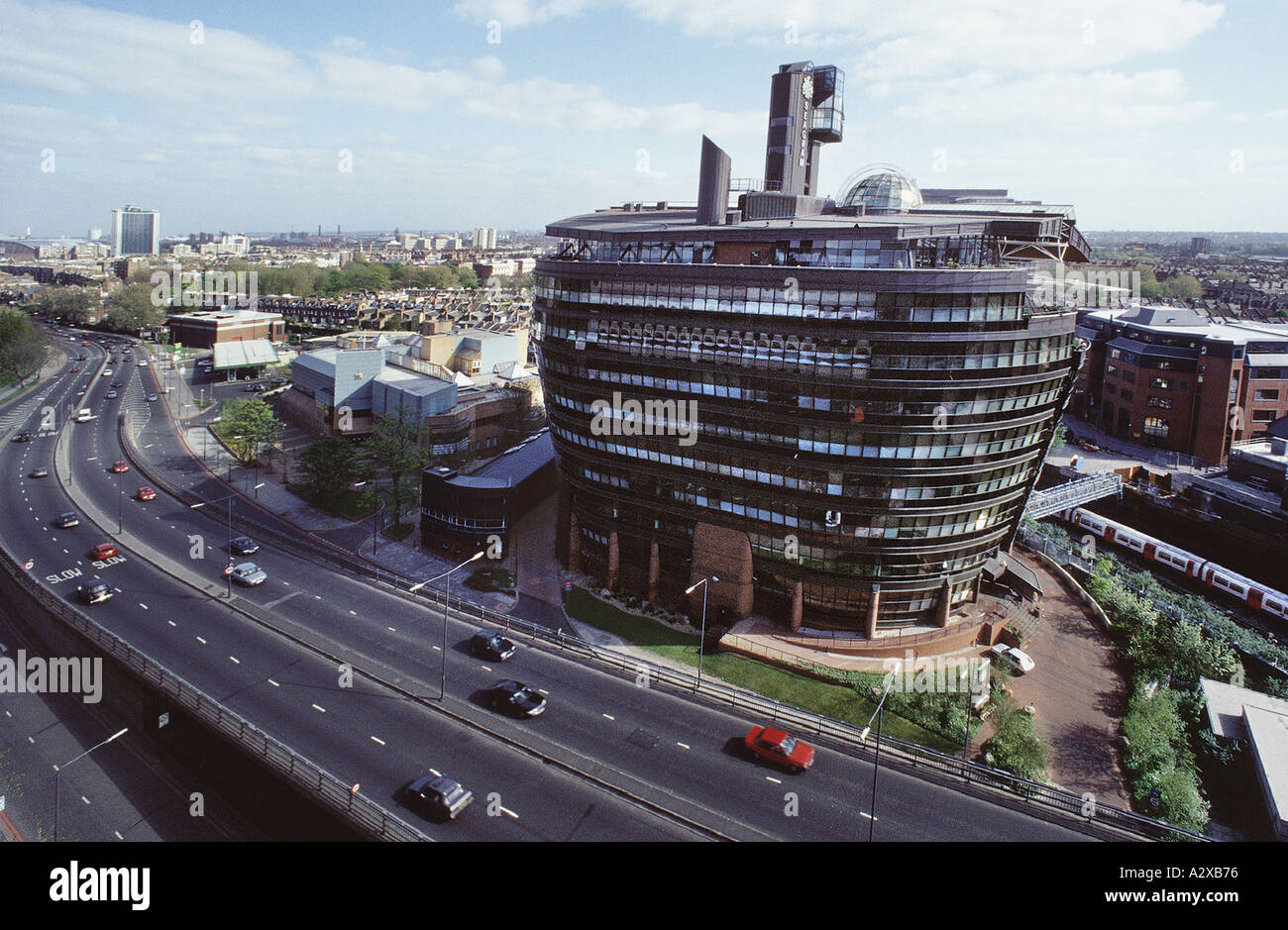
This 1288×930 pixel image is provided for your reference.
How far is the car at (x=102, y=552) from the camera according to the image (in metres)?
62.2

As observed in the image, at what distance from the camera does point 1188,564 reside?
253 feet

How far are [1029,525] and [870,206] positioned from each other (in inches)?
1461

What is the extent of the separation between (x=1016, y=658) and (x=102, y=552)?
72581 millimetres

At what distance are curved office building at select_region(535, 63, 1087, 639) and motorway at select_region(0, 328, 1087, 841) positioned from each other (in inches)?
669

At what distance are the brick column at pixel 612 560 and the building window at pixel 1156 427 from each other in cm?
8763

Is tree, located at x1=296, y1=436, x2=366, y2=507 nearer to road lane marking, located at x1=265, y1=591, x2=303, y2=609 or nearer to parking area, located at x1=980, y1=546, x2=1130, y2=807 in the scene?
road lane marking, located at x1=265, y1=591, x2=303, y2=609

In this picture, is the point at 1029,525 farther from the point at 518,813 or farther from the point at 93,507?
the point at 93,507

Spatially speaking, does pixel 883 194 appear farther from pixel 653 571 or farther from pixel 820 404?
pixel 653 571

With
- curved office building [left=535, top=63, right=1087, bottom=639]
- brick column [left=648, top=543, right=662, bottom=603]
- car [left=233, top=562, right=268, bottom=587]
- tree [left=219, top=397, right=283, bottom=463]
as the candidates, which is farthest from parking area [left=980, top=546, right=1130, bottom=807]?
tree [left=219, top=397, right=283, bottom=463]

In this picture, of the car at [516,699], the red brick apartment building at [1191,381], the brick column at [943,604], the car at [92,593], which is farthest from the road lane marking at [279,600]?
the red brick apartment building at [1191,381]

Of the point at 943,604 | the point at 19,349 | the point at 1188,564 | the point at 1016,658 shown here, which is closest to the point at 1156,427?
the point at 1188,564

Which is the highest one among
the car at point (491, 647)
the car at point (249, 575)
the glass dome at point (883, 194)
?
the glass dome at point (883, 194)

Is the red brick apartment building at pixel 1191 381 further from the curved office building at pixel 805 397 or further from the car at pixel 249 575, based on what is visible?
the car at pixel 249 575

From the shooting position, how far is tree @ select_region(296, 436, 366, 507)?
82188 mm
